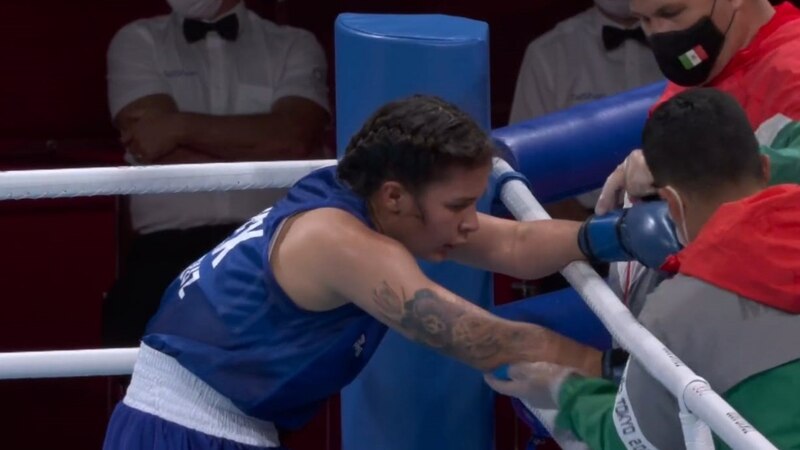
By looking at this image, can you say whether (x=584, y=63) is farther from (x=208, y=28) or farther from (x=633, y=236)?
(x=633, y=236)

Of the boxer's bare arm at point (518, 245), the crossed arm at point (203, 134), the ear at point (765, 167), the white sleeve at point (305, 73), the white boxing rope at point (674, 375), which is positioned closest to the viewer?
the white boxing rope at point (674, 375)

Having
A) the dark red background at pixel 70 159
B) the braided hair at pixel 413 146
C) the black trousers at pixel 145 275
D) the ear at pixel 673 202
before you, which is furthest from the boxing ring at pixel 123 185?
the dark red background at pixel 70 159

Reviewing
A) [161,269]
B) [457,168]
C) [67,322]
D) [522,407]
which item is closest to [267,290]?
[457,168]

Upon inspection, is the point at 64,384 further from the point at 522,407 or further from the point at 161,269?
the point at 522,407

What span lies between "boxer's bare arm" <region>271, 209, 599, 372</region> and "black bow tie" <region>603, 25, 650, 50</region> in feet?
5.62

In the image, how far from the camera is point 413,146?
1.57 metres

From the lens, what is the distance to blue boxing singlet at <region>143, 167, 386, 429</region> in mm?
1646

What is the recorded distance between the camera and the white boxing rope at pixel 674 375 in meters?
1.22

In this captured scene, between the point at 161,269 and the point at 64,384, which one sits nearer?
the point at 161,269

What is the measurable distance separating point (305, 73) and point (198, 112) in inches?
9.8

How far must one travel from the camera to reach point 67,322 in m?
3.30

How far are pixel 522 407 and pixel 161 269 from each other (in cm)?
123

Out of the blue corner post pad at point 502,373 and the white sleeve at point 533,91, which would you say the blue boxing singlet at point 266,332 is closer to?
the blue corner post pad at point 502,373

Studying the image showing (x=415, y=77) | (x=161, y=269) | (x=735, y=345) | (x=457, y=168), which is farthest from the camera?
(x=161, y=269)
